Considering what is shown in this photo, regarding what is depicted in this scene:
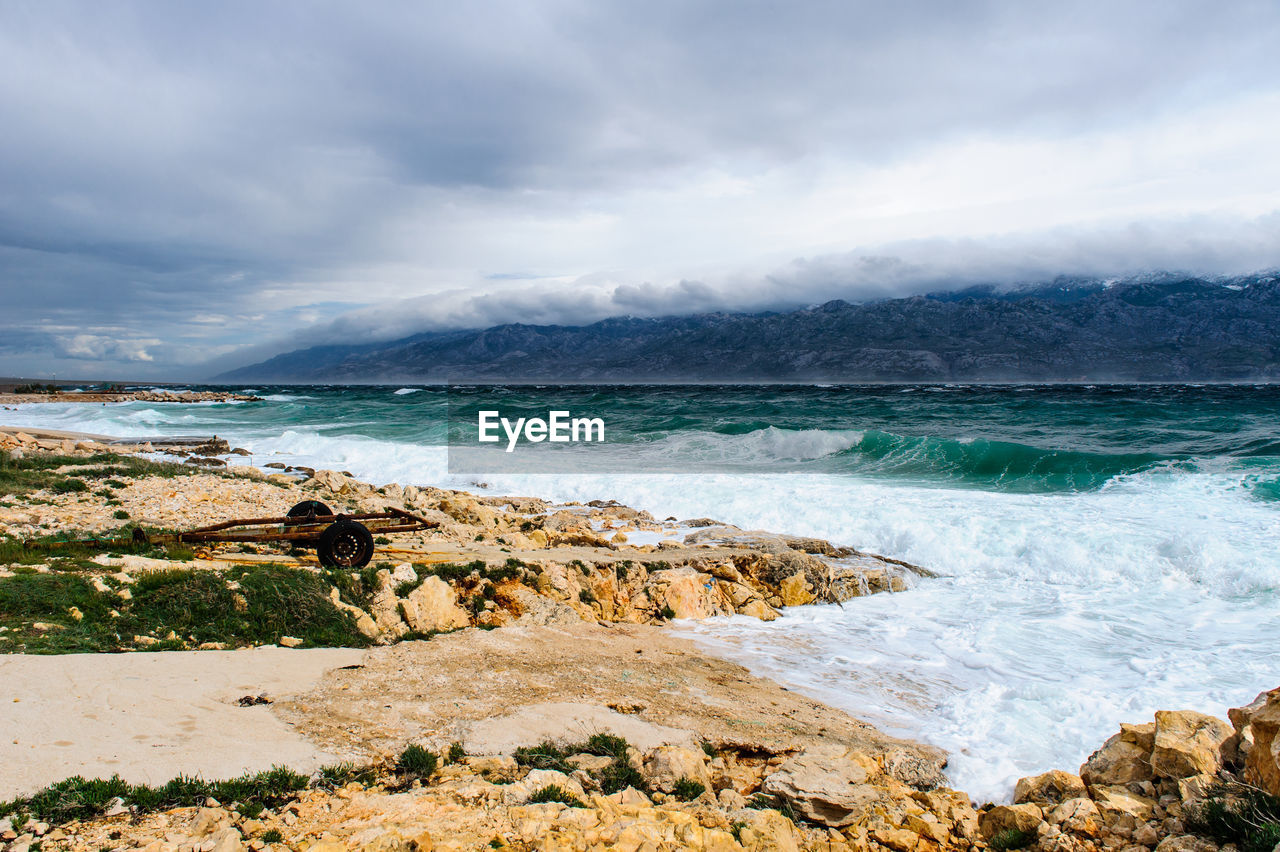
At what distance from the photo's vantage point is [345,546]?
9031mm

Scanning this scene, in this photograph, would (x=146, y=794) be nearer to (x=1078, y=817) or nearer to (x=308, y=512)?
(x=1078, y=817)

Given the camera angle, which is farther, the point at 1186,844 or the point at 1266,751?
the point at 1266,751

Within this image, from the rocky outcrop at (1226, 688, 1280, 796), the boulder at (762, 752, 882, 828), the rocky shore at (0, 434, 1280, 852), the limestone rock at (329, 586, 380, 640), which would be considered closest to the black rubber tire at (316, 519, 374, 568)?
the rocky shore at (0, 434, 1280, 852)

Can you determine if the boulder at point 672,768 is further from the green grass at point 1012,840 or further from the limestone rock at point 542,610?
the limestone rock at point 542,610

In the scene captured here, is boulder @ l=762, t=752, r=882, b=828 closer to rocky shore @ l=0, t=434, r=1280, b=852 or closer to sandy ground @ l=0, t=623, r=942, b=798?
rocky shore @ l=0, t=434, r=1280, b=852

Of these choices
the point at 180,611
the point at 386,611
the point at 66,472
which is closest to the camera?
the point at 180,611

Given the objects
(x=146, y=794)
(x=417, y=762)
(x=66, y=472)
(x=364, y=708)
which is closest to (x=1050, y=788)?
(x=417, y=762)

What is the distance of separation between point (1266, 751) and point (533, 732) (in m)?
5.49

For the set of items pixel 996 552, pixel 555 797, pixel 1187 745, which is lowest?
pixel 996 552

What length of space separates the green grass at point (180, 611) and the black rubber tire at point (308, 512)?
1.73 meters

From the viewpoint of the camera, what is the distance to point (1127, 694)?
25.2 feet

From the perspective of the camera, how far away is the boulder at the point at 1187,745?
4609 millimetres

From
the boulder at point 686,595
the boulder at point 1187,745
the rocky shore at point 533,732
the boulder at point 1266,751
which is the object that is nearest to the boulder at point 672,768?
the rocky shore at point 533,732

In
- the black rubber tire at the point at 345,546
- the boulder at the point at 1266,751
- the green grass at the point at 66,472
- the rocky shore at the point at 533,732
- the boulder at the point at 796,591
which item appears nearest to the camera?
the rocky shore at the point at 533,732
